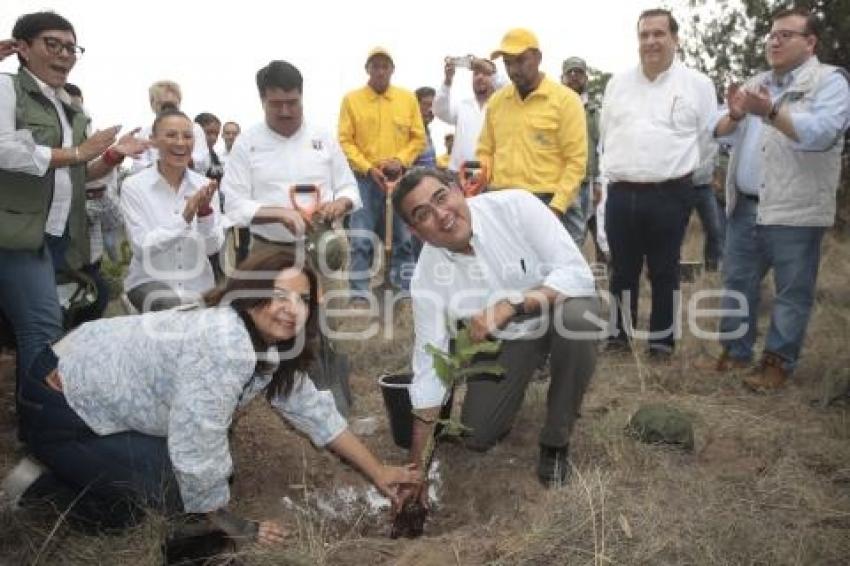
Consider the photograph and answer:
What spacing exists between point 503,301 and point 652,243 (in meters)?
2.01

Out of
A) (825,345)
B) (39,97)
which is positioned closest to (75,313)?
(39,97)

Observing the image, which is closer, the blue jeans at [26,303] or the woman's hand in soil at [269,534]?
the woman's hand in soil at [269,534]

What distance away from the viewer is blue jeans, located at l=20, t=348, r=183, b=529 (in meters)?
2.63

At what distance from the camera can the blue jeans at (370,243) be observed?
21.0ft

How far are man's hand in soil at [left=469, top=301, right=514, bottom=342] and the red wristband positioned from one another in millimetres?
2195

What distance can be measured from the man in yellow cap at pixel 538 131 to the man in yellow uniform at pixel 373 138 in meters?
1.70

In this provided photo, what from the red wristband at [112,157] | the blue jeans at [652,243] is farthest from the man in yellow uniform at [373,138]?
the red wristband at [112,157]

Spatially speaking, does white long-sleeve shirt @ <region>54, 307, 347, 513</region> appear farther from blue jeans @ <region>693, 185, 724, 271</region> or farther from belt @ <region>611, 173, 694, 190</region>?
blue jeans @ <region>693, 185, 724, 271</region>

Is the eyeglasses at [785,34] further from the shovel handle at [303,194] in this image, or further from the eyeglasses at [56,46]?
the eyeglasses at [56,46]

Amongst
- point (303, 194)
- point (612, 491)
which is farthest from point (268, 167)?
point (612, 491)

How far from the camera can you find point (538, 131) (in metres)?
4.73

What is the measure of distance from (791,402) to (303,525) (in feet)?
8.96

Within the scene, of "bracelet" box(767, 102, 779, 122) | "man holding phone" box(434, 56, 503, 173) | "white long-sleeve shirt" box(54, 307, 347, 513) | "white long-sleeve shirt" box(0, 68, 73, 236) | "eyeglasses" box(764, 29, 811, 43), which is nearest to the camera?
"white long-sleeve shirt" box(54, 307, 347, 513)

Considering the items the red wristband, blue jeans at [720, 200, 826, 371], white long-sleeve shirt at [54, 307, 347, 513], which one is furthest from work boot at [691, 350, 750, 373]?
the red wristband
